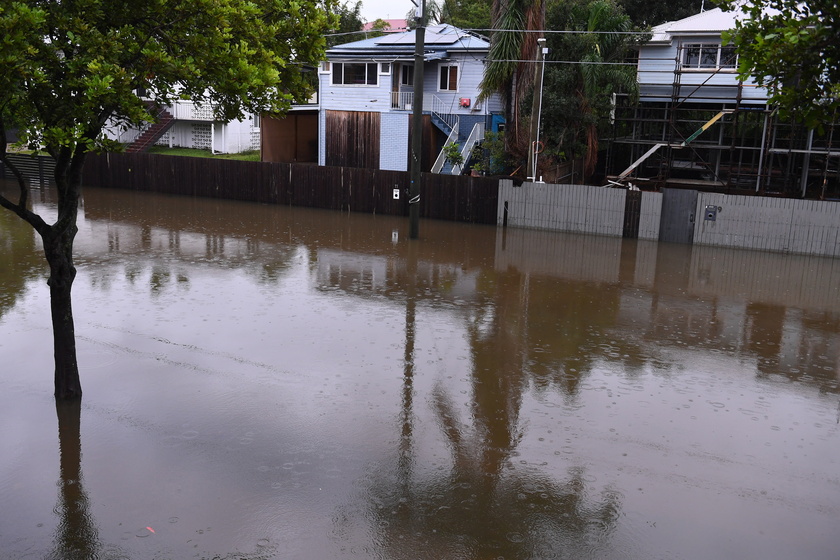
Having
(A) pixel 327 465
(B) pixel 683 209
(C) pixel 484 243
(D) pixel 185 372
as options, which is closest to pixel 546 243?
(C) pixel 484 243

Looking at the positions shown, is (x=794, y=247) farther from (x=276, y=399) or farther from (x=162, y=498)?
(x=162, y=498)

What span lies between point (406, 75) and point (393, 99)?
5.20ft

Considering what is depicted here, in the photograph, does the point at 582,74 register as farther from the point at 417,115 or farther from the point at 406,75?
the point at 406,75

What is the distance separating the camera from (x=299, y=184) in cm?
2908

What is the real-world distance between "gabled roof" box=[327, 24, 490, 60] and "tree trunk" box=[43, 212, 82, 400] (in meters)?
24.7

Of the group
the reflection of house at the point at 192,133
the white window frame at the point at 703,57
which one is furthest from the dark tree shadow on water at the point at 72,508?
the reflection of house at the point at 192,133

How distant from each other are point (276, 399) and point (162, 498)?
2755 millimetres

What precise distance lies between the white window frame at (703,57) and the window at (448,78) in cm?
940

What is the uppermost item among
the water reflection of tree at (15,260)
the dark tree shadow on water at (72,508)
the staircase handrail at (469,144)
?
the staircase handrail at (469,144)

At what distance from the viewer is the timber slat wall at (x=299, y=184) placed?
26.4 meters

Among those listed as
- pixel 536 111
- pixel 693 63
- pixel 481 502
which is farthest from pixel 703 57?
pixel 481 502

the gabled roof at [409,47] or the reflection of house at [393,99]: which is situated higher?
the gabled roof at [409,47]

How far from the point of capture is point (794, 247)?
22438 mm

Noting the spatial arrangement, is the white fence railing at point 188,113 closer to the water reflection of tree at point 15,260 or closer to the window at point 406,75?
the window at point 406,75
